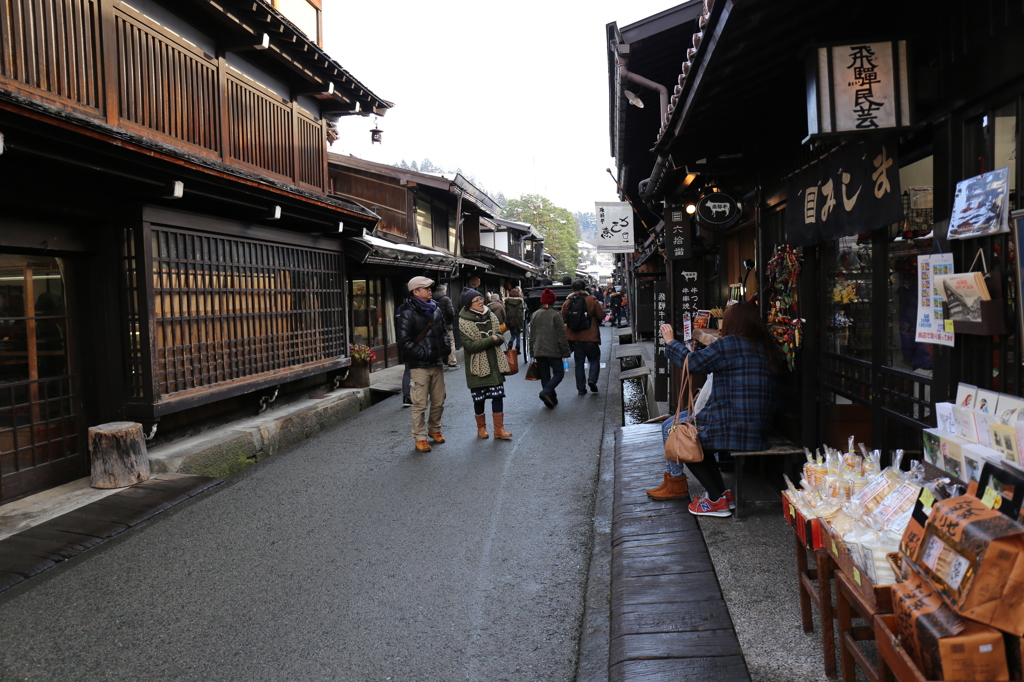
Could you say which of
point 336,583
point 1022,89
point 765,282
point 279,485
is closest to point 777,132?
point 765,282

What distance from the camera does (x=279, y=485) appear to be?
766 centimetres

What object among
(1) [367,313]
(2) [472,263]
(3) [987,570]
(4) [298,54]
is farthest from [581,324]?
(2) [472,263]

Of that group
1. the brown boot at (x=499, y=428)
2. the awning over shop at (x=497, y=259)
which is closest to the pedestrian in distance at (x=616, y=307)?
the awning over shop at (x=497, y=259)

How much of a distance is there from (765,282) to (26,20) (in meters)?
8.06

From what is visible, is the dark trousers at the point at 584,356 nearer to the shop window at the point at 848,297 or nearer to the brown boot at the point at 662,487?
the brown boot at the point at 662,487

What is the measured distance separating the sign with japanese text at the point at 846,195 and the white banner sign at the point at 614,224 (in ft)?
47.9

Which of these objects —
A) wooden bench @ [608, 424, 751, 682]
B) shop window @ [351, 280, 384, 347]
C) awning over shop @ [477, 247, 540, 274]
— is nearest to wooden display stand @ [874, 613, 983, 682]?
wooden bench @ [608, 424, 751, 682]

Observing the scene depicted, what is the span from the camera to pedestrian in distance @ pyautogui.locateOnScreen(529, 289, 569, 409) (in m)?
11.8

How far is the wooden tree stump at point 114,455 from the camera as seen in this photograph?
737 centimetres

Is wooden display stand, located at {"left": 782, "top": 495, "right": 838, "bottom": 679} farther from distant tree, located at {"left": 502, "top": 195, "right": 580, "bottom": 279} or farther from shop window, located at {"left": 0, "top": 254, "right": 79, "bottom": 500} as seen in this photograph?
distant tree, located at {"left": 502, "top": 195, "right": 580, "bottom": 279}

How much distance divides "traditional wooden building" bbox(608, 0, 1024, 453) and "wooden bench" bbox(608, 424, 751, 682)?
1513 millimetres

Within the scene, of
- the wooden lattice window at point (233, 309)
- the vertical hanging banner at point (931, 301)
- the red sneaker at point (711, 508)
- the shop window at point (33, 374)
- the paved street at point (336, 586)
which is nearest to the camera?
the vertical hanging banner at point (931, 301)

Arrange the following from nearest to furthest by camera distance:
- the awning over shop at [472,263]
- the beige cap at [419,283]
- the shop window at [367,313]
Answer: the beige cap at [419,283] < the shop window at [367,313] < the awning over shop at [472,263]

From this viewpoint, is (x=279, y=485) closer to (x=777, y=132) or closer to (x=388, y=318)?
(x=777, y=132)
